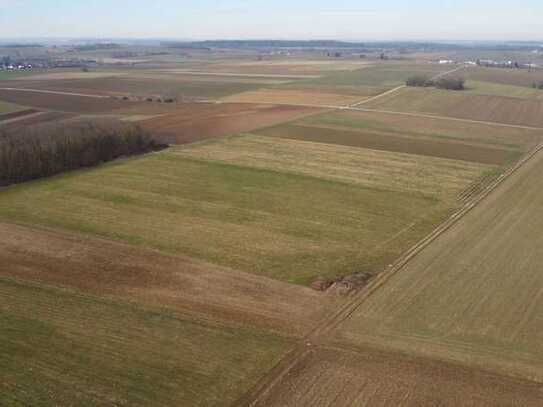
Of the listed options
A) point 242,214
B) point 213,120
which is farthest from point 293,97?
point 242,214

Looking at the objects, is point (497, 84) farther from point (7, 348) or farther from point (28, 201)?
point (7, 348)

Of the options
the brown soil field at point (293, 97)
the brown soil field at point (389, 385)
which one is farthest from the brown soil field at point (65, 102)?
the brown soil field at point (389, 385)

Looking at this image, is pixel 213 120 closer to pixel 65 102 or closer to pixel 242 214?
pixel 65 102

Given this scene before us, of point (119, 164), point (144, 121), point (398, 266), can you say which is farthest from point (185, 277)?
point (144, 121)

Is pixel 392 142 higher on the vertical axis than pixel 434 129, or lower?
lower

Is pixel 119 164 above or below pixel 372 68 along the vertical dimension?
below

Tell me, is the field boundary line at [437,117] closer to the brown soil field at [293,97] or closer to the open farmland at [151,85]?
the brown soil field at [293,97]

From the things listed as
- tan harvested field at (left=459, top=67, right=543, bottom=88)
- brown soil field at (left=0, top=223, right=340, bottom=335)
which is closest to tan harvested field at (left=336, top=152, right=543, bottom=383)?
brown soil field at (left=0, top=223, right=340, bottom=335)
